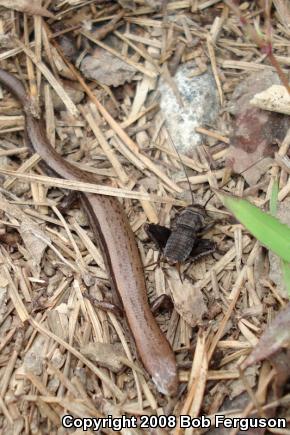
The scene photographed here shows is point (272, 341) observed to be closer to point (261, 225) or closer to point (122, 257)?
point (261, 225)

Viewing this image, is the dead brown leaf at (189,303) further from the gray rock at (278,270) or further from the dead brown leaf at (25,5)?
the dead brown leaf at (25,5)

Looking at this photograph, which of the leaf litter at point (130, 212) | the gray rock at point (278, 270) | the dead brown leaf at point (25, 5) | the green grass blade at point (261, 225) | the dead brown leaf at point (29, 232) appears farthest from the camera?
the dead brown leaf at point (25, 5)

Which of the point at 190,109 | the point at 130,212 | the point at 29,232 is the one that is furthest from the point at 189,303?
the point at 190,109

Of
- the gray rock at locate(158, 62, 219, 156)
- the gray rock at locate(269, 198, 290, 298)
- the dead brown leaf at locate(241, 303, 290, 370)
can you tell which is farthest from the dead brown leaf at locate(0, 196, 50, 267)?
the dead brown leaf at locate(241, 303, 290, 370)

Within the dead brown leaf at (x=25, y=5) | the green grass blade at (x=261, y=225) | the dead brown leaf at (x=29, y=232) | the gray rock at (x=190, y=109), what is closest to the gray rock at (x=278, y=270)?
the green grass blade at (x=261, y=225)

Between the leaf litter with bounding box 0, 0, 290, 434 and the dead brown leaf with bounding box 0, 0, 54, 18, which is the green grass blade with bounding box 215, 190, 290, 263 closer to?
the leaf litter with bounding box 0, 0, 290, 434

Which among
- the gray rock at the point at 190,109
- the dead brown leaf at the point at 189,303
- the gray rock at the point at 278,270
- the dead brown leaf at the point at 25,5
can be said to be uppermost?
the dead brown leaf at the point at 25,5

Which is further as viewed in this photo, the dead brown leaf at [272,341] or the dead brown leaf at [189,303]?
the dead brown leaf at [189,303]

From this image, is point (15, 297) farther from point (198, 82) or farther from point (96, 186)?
point (198, 82)
